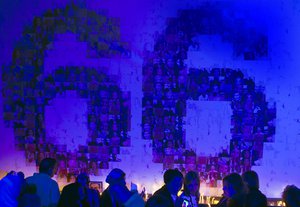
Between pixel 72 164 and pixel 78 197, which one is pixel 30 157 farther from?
pixel 78 197

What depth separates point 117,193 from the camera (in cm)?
379

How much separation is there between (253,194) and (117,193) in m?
1.23

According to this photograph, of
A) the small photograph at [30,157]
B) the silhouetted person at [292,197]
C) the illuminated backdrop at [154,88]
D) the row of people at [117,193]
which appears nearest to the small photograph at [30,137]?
the illuminated backdrop at [154,88]

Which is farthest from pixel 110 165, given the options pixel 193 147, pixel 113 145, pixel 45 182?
pixel 45 182

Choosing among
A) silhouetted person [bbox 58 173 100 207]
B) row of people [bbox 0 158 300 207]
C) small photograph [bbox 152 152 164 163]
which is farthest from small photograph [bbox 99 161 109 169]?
silhouetted person [bbox 58 173 100 207]

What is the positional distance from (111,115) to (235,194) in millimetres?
2179

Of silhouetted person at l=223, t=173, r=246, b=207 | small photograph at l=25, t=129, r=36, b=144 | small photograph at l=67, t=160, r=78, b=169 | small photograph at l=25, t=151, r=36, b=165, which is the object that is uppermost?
small photograph at l=25, t=129, r=36, b=144

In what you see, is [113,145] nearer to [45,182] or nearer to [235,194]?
[45,182]

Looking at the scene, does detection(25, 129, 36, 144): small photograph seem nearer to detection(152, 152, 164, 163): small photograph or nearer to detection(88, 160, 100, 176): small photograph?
detection(88, 160, 100, 176): small photograph

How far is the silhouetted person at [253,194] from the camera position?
3.91m

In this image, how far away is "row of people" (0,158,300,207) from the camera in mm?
3609

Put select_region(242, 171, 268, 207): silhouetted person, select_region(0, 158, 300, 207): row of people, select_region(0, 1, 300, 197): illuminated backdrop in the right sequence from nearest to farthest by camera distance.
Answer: select_region(0, 158, 300, 207): row of people < select_region(242, 171, 268, 207): silhouetted person < select_region(0, 1, 300, 197): illuminated backdrop

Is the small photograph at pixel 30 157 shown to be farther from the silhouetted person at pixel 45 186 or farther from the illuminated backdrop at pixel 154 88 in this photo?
the silhouetted person at pixel 45 186

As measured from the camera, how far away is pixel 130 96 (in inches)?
238
